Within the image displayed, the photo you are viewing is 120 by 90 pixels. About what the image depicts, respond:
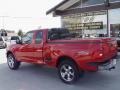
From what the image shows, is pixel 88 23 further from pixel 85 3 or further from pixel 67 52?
pixel 67 52

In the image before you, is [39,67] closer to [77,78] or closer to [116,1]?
[77,78]

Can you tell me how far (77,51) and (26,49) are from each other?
283 cm

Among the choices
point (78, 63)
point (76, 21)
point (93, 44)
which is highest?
point (76, 21)

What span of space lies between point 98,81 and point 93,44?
1.55m

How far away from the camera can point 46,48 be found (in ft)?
27.4

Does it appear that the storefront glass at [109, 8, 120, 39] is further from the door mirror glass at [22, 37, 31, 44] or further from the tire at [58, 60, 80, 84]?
the tire at [58, 60, 80, 84]

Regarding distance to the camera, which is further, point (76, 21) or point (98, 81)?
point (76, 21)

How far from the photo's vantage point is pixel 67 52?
7.50 m

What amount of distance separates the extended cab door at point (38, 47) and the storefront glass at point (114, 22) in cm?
946

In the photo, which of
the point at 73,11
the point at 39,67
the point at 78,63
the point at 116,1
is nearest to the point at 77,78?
the point at 78,63

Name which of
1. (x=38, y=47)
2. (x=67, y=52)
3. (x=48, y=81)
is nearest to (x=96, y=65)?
(x=67, y=52)

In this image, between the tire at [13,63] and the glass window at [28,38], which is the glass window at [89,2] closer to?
the tire at [13,63]

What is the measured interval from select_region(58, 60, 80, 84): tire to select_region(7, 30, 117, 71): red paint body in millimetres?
230

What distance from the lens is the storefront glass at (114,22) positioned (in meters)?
17.2
